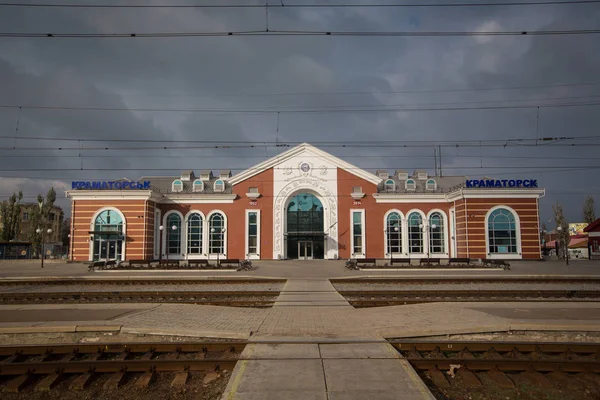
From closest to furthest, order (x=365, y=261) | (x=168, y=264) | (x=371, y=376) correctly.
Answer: (x=371, y=376), (x=365, y=261), (x=168, y=264)

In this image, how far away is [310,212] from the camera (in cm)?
4544

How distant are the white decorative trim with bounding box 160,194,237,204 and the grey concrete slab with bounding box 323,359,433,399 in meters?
39.0

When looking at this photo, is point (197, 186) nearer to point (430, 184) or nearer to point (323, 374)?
point (430, 184)

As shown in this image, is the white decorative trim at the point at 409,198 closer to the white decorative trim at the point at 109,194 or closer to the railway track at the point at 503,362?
the white decorative trim at the point at 109,194

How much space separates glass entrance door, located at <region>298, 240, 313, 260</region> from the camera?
4475cm

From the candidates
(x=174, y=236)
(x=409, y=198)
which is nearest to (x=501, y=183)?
(x=409, y=198)

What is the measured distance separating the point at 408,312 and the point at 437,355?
349cm

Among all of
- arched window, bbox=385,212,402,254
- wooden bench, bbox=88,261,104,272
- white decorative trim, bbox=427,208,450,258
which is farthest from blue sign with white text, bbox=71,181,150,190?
white decorative trim, bbox=427,208,450,258

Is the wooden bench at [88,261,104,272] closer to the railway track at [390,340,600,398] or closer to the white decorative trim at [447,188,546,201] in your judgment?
the railway track at [390,340,600,398]

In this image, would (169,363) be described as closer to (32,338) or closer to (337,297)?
(32,338)

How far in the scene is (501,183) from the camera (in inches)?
1606

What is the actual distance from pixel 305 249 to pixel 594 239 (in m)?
36.9

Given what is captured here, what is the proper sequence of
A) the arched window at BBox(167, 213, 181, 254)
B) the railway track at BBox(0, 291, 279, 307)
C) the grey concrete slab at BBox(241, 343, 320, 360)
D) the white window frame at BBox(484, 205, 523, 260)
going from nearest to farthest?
1. the grey concrete slab at BBox(241, 343, 320, 360)
2. the railway track at BBox(0, 291, 279, 307)
3. the white window frame at BBox(484, 205, 523, 260)
4. the arched window at BBox(167, 213, 181, 254)

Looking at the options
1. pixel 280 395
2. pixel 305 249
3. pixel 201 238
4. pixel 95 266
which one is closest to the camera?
pixel 280 395
